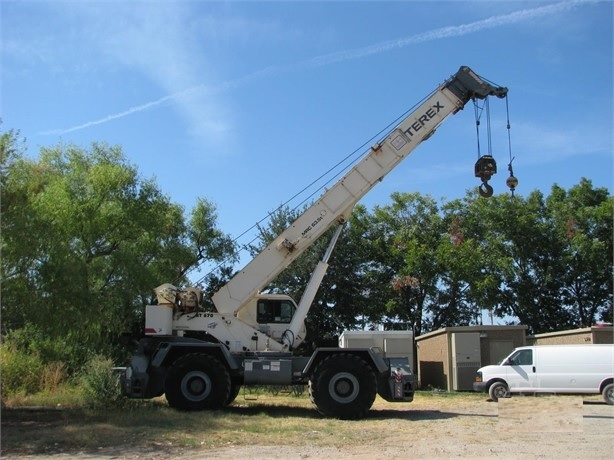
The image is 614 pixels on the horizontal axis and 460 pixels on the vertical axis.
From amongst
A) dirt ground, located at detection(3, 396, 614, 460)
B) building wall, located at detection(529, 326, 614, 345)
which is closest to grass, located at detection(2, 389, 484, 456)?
dirt ground, located at detection(3, 396, 614, 460)

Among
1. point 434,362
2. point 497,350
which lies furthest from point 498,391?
point 434,362

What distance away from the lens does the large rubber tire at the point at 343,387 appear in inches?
600

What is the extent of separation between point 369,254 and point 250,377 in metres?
27.6

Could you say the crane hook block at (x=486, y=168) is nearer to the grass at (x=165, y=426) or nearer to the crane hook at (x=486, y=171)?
the crane hook at (x=486, y=171)

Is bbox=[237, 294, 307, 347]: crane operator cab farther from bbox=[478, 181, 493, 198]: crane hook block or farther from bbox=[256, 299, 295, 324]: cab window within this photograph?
A: bbox=[478, 181, 493, 198]: crane hook block

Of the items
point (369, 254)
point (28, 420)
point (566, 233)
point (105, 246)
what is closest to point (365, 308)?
point (369, 254)

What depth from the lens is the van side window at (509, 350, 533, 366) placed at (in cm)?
2045

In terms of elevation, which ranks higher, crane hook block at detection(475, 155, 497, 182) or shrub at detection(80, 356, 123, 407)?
crane hook block at detection(475, 155, 497, 182)

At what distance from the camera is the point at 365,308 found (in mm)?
40156

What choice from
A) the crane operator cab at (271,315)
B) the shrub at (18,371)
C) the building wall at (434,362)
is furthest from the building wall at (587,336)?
the shrub at (18,371)

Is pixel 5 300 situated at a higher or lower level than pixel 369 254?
lower

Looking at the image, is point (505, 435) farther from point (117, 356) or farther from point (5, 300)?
point (117, 356)

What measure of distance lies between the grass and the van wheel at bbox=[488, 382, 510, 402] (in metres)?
4.38

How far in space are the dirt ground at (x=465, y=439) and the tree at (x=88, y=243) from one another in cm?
590
